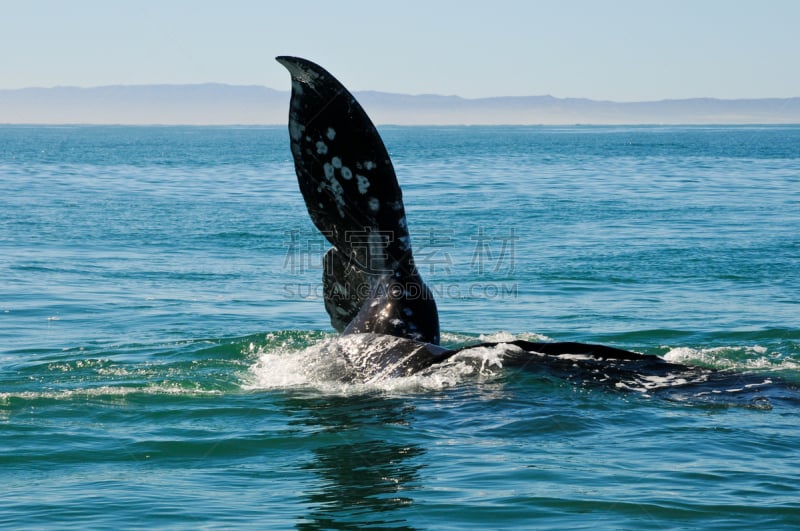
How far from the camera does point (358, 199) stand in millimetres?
8664

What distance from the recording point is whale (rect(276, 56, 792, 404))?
812 cm

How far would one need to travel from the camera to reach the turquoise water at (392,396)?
636cm

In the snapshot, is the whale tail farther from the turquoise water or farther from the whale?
the turquoise water

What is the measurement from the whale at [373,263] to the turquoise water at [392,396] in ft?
0.61

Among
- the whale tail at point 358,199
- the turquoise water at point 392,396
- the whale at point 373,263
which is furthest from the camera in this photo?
the whale tail at point 358,199

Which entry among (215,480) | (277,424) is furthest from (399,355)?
(215,480)

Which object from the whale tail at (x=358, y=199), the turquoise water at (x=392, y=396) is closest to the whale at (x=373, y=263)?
the whale tail at (x=358, y=199)

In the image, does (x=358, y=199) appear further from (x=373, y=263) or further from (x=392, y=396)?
(x=392, y=396)

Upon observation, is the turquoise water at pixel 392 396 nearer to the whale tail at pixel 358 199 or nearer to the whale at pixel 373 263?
the whale at pixel 373 263

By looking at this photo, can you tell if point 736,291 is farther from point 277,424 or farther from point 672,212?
point 672,212

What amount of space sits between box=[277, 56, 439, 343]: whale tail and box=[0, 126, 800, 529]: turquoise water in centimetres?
61

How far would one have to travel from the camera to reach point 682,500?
623cm

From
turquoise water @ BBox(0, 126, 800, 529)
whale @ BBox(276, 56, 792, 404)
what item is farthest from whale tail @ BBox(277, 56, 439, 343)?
turquoise water @ BBox(0, 126, 800, 529)

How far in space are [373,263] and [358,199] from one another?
1.85ft
